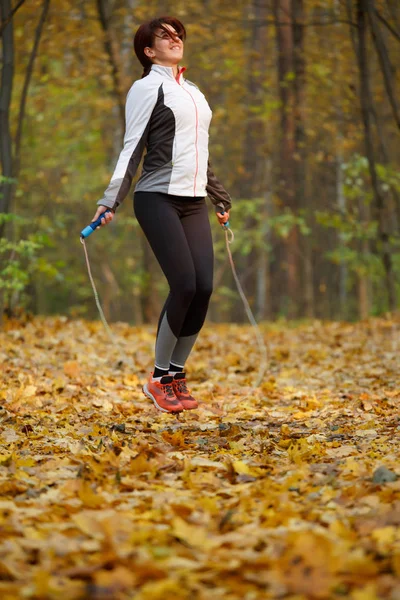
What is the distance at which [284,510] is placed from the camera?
118 inches

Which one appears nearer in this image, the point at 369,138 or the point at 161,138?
the point at 161,138

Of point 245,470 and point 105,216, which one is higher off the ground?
point 105,216

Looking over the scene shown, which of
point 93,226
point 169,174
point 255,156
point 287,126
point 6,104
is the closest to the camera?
point 93,226

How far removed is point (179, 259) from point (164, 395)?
3.01ft

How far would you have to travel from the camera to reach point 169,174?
5020 millimetres

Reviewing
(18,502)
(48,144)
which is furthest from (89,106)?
(18,502)

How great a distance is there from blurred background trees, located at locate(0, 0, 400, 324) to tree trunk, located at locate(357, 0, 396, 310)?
0.02 meters

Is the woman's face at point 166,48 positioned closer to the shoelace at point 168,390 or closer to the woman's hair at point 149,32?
the woman's hair at point 149,32

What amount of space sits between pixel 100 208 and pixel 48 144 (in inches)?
620

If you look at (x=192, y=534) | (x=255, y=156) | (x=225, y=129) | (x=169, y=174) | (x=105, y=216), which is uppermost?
(x=169, y=174)

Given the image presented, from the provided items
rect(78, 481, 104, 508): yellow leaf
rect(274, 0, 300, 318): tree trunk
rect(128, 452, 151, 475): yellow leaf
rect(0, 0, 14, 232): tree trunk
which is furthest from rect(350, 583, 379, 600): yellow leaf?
rect(274, 0, 300, 318): tree trunk

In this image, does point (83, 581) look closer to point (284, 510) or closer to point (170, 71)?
point (284, 510)

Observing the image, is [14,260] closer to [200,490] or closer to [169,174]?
[169,174]

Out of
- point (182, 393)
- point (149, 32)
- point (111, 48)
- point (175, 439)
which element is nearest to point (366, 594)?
point (175, 439)
